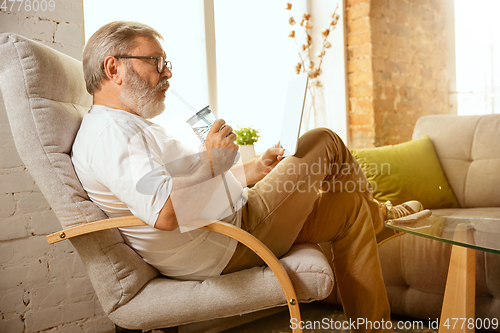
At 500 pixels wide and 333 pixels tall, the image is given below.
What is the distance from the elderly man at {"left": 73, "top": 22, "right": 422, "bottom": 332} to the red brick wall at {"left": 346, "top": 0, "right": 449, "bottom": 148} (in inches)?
70.4

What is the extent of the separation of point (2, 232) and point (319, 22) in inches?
105

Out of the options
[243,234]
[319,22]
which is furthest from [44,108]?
[319,22]

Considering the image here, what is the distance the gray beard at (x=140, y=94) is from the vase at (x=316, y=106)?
A: 2029 millimetres

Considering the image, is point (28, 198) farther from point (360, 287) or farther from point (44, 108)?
point (360, 287)

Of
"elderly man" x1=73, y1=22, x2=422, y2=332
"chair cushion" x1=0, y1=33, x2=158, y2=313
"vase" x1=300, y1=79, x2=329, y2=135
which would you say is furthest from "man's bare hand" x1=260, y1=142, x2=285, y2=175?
"vase" x1=300, y1=79, x2=329, y2=135

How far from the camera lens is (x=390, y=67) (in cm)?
321

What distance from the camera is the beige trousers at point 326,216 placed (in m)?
1.33

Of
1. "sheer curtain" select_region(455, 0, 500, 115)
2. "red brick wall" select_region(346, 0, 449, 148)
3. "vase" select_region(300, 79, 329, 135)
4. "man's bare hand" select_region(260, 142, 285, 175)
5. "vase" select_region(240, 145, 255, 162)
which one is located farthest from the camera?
"sheer curtain" select_region(455, 0, 500, 115)

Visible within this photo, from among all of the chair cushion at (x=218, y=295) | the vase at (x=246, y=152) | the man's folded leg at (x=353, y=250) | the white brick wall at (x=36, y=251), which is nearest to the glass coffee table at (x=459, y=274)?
the man's folded leg at (x=353, y=250)

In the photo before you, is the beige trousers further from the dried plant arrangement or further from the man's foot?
the dried plant arrangement

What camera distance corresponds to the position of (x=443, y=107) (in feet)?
12.0

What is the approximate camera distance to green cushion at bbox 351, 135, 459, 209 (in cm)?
222

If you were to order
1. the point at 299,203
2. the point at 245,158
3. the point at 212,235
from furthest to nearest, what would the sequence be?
the point at 245,158 < the point at 299,203 < the point at 212,235

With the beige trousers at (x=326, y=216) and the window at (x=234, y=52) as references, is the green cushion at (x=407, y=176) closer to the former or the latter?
the beige trousers at (x=326, y=216)
